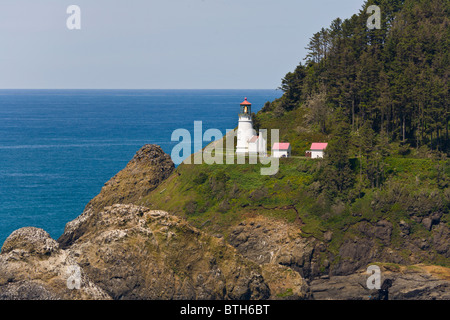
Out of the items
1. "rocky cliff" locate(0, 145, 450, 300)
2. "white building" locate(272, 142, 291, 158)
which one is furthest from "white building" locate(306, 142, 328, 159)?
"rocky cliff" locate(0, 145, 450, 300)

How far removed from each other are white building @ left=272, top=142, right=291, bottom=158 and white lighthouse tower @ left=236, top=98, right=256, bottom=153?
5.20 meters

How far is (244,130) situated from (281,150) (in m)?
6.98

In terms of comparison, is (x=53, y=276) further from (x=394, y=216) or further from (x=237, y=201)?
(x=394, y=216)

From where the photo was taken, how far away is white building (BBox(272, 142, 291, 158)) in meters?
80.6

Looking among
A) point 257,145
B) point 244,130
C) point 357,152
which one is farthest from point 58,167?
point 357,152

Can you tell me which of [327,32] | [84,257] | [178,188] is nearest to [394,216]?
[178,188]

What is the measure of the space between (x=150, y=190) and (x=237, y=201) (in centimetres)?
1268

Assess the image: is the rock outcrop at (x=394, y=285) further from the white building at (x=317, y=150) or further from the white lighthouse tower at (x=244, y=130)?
the white lighthouse tower at (x=244, y=130)

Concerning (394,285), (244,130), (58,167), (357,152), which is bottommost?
(394,285)

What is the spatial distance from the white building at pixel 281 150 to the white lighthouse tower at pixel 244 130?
5196 mm

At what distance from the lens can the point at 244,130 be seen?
85.8 m

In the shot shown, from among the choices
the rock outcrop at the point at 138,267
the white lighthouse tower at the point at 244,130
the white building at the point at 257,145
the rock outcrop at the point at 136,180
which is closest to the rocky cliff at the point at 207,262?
the rock outcrop at the point at 138,267

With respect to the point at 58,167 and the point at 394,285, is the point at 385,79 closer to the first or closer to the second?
the point at 394,285

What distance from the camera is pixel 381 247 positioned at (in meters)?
68.5
